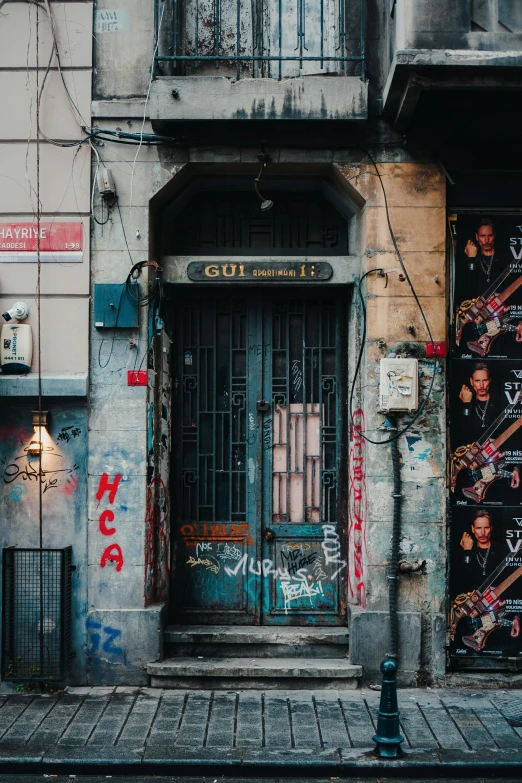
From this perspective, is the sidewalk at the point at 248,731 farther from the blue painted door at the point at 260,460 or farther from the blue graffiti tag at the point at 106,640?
the blue painted door at the point at 260,460

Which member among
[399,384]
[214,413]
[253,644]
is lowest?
[253,644]

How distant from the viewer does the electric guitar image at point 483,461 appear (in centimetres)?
856

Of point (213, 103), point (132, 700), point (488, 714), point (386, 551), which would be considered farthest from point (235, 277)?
point (488, 714)

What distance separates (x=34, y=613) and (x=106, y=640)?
0.77m

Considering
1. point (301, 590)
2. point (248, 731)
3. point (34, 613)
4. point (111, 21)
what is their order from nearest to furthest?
point (248, 731) → point (34, 613) → point (111, 21) → point (301, 590)

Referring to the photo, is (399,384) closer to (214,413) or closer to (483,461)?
(483,461)

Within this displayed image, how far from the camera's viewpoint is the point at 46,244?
859 cm

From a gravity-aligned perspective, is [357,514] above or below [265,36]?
below

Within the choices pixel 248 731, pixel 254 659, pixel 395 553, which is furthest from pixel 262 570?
pixel 248 731

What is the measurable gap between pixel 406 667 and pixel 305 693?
1054mm

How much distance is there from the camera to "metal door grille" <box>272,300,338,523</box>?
9.17 meters

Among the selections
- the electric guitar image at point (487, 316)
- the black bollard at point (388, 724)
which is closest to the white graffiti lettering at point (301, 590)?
the black bollard at point (388, 724)

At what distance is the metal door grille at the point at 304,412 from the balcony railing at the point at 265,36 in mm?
2536

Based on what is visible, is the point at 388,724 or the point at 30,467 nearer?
the point at 388,724
